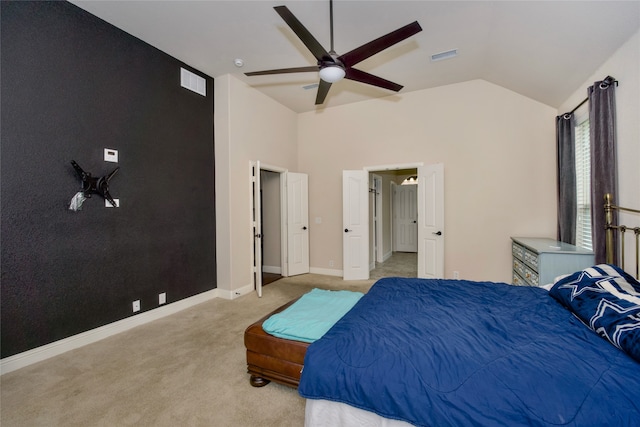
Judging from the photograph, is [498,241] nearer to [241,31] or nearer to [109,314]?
[241,31]

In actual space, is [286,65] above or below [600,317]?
above

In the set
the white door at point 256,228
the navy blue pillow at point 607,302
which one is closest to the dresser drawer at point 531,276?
the navy blue pillow at point 607,302

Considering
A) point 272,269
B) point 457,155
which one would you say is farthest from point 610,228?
Result: point 272,269

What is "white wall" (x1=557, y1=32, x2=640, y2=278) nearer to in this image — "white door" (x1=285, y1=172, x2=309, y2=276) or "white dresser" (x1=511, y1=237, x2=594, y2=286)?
"white dresser" (x1=511, y1=237, x2=594, y2=286)

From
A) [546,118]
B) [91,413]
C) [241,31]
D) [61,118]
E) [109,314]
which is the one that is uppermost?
[241,31]

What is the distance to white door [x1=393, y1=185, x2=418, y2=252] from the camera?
8.30m

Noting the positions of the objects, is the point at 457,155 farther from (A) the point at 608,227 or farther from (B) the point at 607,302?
(B) the point at 607,302

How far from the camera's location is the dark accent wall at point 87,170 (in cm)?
229

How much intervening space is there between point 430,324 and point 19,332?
341 centimetres

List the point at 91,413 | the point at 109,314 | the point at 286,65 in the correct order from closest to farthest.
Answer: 1. the point at 91,413
2. the point at 109,314
3. the point at 286,65

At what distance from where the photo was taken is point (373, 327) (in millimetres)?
1640

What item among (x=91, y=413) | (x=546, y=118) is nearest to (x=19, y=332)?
(x=91, y=413)

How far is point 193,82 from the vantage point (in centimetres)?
381

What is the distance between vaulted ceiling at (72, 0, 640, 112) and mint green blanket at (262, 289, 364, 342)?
284 centimetres
